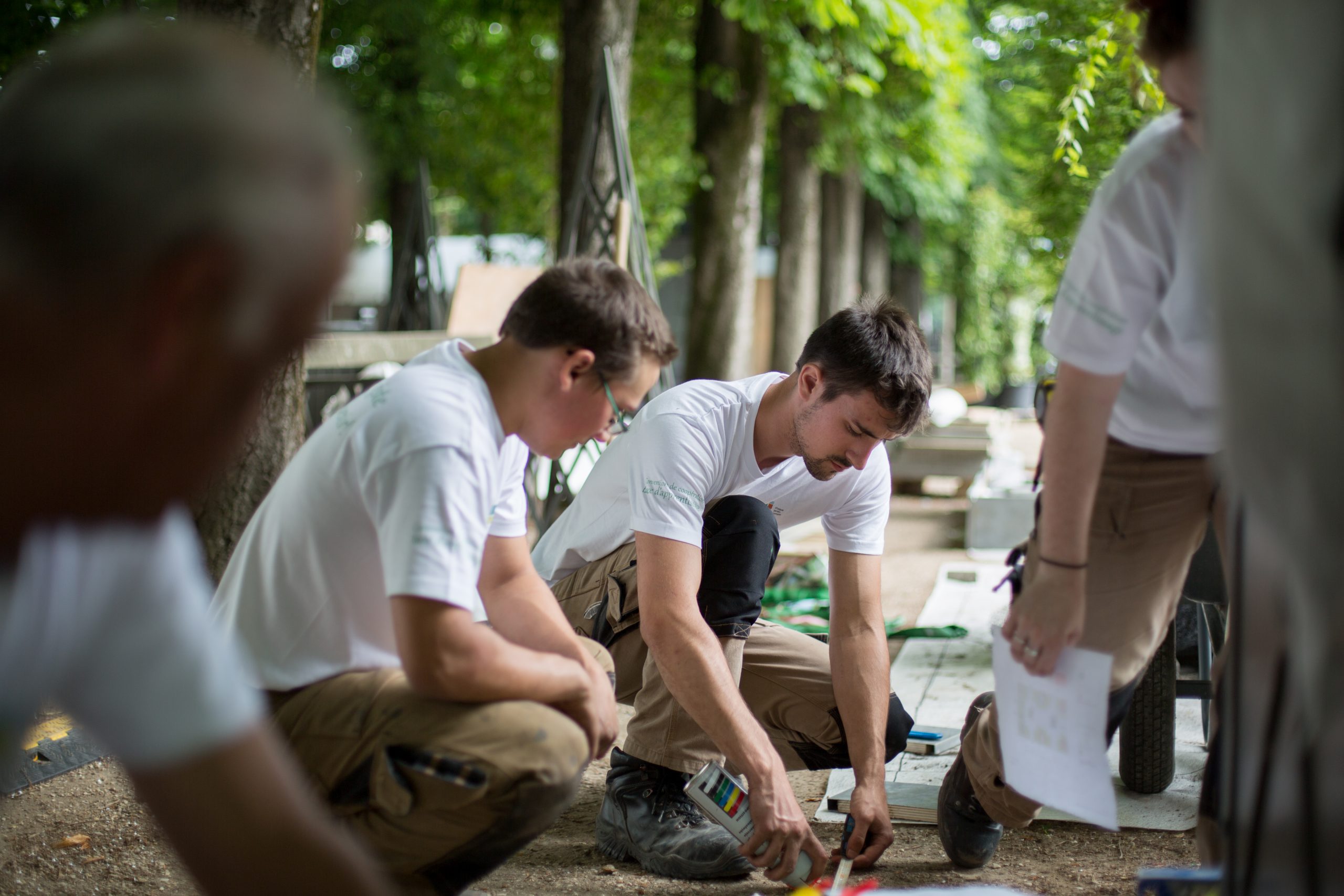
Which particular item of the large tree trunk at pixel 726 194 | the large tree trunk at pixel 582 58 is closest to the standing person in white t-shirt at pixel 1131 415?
the large tree trunk at pixel 582 58

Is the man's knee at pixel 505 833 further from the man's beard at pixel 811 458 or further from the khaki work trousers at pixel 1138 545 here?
the man's beard at pixel 811 458

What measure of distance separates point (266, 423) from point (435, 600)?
2321 mm

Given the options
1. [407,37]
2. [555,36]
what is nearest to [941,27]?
[555,36]

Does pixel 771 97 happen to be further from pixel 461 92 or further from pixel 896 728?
pixel 896 728

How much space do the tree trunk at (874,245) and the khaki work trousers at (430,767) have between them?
49.1ft

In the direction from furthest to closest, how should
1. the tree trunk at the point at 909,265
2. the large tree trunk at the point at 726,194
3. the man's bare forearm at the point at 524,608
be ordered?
the tree trunk at the point at 909,265
the large tree trunk at the point at 726,194
the man's bare forearm at the point at 524,608

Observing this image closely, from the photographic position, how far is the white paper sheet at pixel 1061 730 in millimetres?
1851

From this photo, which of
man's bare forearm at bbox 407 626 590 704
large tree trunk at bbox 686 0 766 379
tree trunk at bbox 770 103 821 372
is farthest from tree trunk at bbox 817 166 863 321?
man's bare forearm at bbox 407 626 590 704

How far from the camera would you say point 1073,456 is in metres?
1.80

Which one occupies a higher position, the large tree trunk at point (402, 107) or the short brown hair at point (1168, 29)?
the large tree trunk at point (402, 107)

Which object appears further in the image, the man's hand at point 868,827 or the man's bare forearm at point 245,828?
the man's hand at point 868,827

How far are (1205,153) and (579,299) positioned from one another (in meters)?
1.13

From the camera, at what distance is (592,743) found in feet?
6.60

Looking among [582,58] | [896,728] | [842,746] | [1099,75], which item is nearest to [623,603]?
[842,746]
